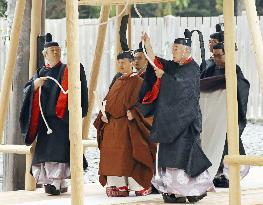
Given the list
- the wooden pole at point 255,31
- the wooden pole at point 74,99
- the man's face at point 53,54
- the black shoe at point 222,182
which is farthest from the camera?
the black shoe at point 222,182

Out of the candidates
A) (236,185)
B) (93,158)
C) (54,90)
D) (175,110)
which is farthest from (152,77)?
(93,158)

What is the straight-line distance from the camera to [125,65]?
7.83m

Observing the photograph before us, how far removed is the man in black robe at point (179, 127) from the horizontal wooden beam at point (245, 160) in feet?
3.06

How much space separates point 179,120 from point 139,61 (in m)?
0.87

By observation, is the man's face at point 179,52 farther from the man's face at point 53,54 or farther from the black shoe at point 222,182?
the black shoe at point 222,182

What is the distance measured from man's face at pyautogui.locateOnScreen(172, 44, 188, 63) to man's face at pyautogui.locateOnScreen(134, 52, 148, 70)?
1.74 feet

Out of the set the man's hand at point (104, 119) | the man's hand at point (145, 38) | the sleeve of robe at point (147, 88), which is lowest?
the man's hand at point (104, 119)

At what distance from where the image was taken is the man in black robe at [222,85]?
8.32 m

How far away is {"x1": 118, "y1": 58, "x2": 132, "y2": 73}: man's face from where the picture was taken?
25.7 ft

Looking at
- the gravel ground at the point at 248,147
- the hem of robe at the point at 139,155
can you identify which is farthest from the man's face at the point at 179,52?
the gravel ground at the point at 248,147

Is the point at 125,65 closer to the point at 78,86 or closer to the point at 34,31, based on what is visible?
the point at 34,31

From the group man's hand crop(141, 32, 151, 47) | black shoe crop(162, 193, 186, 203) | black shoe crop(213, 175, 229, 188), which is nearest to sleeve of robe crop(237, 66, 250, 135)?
black shoe crop(213, 175, 229, 188)

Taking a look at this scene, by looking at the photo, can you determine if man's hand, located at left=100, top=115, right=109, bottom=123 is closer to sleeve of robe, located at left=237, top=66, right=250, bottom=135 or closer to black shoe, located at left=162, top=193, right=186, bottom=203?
black shoe, located at left=162, top=193, right=186, bottom=203

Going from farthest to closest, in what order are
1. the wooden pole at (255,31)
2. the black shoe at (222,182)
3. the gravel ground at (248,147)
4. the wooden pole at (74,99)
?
the gravel ground at (248,147), the black shoe at (222,182), the wooden pole at (255,31), the wooden pole at (74,99)
